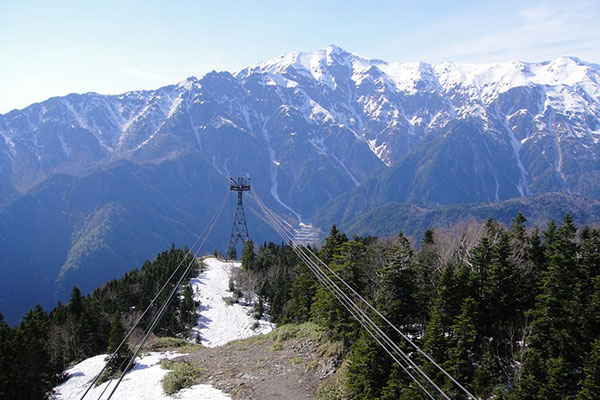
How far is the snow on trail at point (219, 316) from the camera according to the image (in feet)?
226

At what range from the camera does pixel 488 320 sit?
35312 millimetres

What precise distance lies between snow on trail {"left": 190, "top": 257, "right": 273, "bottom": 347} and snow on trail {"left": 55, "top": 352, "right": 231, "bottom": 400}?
67.4ft

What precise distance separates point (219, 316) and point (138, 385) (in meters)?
39.8

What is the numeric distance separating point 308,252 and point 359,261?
20604 millimetres

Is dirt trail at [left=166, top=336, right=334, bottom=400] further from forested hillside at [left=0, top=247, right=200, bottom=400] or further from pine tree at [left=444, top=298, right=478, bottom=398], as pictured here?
forested hillside at [left=0, top=247, right=200, bottom=400]

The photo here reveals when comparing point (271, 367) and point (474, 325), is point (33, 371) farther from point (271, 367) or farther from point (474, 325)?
point (474, 325)

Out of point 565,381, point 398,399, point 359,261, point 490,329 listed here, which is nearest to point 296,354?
point 359,261

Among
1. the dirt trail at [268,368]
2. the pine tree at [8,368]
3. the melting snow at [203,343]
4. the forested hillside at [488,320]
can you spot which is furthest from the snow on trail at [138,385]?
the forested hillside at [488,320]

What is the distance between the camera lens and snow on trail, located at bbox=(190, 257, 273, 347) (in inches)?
2714

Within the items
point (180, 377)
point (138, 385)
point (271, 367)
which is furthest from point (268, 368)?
point (138, 385)

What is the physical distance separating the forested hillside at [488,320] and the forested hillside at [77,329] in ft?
86.7

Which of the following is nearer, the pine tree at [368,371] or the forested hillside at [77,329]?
the pine tree at [368,371]

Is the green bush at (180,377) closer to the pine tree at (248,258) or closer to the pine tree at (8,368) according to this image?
the pine tree at (8,368)

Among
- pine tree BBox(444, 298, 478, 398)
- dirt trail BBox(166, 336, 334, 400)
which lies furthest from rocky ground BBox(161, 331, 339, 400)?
pine tree BBox(444, 298, 478, 398)
